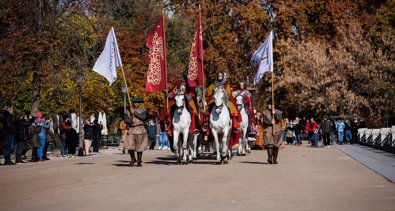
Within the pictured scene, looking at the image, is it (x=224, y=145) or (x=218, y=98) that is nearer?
(x=218, y=98)

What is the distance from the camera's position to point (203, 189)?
48.9 feet

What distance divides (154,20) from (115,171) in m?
50.1

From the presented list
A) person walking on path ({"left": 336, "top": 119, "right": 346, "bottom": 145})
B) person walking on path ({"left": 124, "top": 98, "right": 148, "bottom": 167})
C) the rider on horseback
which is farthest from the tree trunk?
person walking on path ({"left": 336, "top": 119, "right": 346, "bottom": 145})

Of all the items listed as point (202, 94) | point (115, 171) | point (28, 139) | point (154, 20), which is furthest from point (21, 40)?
point (154, 20)

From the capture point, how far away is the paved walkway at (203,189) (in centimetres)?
1226

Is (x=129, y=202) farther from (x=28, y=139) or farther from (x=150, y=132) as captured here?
(x=150, y=132)

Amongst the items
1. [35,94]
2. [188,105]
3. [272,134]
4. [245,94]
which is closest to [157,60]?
[188,105]

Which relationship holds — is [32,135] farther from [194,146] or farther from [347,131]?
[347,131]

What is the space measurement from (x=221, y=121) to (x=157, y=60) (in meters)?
4.58

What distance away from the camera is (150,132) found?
43594 millimetres

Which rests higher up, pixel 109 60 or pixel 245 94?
pixel 109 60

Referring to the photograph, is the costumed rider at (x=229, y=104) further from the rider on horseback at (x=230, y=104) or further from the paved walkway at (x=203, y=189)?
the paved walkway at (x=203, y=189)

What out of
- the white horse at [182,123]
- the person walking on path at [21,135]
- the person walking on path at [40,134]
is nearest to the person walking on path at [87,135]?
the person walking on path at [40,134]

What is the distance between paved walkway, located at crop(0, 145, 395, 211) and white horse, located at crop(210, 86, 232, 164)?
215cm
